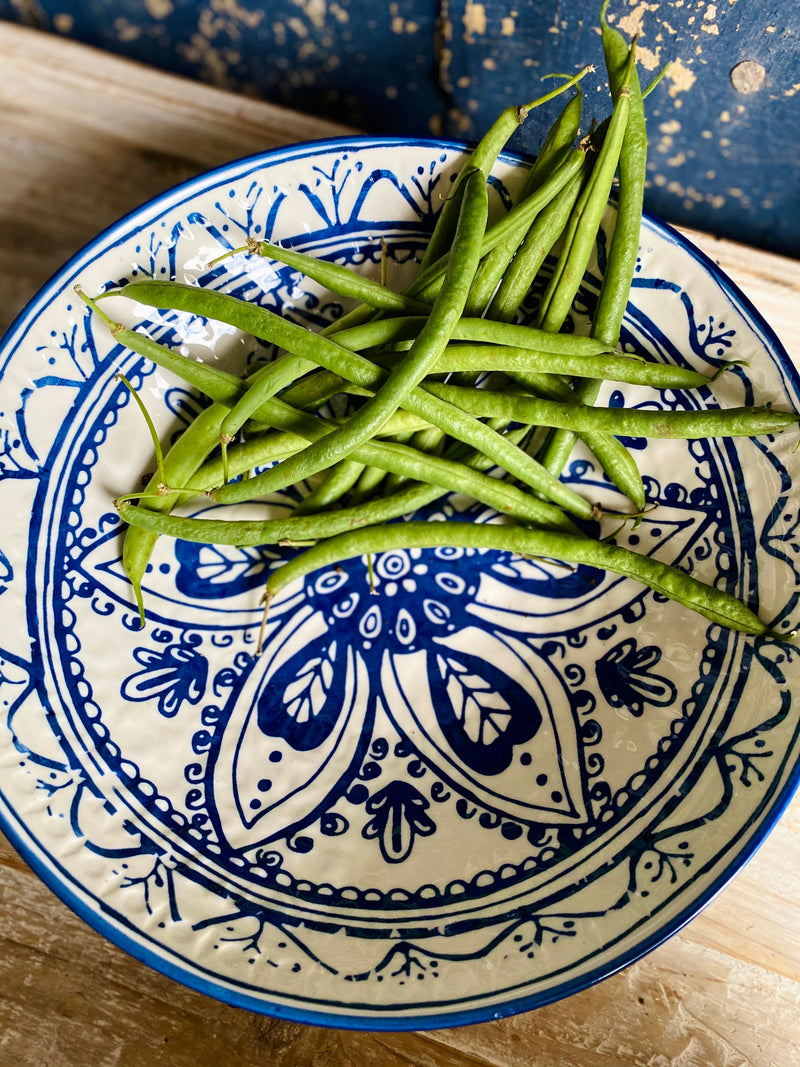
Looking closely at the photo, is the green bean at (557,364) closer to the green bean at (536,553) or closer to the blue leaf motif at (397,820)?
the green bean at (536,553)

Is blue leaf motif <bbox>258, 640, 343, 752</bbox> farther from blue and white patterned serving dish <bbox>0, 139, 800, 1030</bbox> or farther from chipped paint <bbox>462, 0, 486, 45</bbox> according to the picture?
chipped paint <bbox>462, 0, 486, 45</bbox>

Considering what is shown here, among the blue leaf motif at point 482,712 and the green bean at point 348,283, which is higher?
the green bean at point 348,283

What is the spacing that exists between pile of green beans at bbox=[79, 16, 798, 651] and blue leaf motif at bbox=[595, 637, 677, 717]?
120 mm

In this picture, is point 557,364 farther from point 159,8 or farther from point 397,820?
point 159,8

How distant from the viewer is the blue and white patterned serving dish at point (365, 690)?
1.15m

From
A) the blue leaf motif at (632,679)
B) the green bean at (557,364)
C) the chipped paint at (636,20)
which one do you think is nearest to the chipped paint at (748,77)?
the chipped paint at (636,20)

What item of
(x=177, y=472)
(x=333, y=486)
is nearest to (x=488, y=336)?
(x=333, y=486)

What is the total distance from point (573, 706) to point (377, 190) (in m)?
0.90

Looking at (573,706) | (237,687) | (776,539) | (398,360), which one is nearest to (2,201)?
(398,360)

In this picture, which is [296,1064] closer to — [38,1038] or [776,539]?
[38,1038]

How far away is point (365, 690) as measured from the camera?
1.37 m

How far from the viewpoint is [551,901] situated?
3.84ft

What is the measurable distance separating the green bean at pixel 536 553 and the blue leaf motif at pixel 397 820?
37 centimetres

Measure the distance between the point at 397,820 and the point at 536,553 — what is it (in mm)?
469
